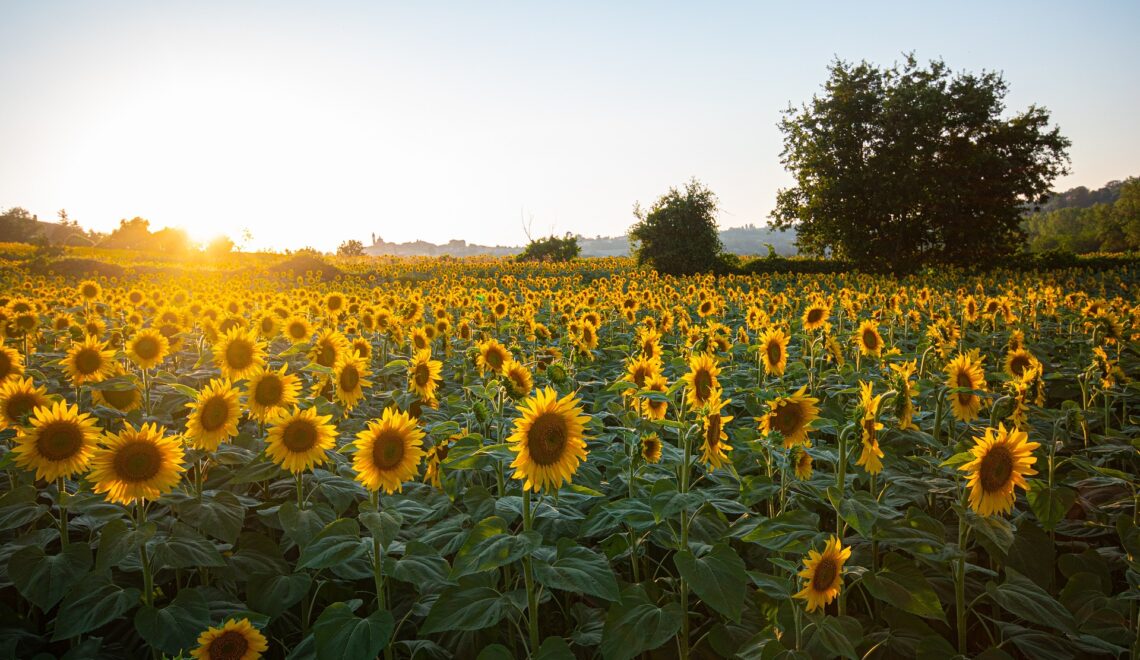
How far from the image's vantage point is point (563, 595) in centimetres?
338

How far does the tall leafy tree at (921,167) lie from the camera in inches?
1053

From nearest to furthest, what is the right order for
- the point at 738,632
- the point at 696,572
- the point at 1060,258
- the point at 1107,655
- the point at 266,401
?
the point at 696,572, the point at 738,632, the point at 1107,655, the point at 266,401, the point at 1060,258

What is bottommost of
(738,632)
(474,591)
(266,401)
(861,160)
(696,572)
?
(738,632)

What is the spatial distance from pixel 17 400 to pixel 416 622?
2349 mm

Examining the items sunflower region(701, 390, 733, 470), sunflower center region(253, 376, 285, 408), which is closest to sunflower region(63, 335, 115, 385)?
sunflower center region(253, 376, 285, 408)

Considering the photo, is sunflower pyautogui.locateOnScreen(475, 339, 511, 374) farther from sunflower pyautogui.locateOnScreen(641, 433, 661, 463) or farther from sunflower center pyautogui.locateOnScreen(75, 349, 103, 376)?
sunflower center pyautogui.locateOnScreen(75, 349, 103, 376)

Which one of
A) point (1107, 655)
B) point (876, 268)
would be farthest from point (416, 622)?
point (876, 268)

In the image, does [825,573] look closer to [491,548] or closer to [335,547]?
[491,548]

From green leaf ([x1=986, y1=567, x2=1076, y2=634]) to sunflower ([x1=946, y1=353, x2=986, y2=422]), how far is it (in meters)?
1.41

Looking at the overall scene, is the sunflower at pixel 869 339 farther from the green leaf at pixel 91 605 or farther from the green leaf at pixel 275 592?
the green leaf at pixel 91 605

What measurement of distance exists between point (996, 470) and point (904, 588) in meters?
0.63

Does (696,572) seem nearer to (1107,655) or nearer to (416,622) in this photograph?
(416,622)

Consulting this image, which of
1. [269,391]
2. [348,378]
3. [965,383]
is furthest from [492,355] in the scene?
[965,383]

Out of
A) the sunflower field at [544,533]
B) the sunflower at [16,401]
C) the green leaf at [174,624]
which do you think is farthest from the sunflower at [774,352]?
the sunflower at [16,401]
